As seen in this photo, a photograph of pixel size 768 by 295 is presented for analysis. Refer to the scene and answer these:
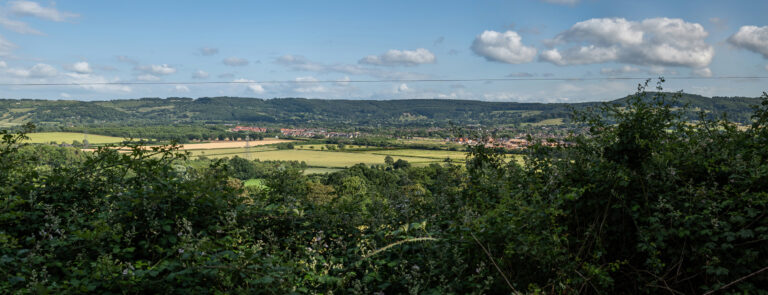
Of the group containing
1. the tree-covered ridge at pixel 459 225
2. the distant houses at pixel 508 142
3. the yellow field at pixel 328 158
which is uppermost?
the distant houses at pixel 508 142

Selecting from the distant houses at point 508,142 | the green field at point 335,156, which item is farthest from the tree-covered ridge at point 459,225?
the green field at point 335,156

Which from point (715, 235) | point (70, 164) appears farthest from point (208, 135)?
point (715, 235)

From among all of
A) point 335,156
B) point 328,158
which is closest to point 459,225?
point 328,158

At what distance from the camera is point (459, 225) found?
3.80 meters

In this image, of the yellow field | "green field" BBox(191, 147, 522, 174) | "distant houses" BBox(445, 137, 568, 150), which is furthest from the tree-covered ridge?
the yellow field

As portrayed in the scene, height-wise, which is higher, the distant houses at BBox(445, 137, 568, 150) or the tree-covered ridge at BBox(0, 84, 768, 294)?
the distant houses at BBox(445, 137, 568, 150)

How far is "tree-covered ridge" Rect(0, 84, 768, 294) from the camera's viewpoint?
119 inches

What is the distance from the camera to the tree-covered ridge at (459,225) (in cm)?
301

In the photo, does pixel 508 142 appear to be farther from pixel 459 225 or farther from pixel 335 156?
pixel 335 156

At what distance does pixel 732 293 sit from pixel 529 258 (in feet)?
4.29

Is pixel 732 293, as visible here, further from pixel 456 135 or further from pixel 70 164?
pixel 70 164

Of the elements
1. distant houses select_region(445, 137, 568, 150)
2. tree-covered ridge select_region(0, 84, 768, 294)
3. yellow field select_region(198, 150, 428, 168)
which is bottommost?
yellow field select_region(198, 150, 428, 168)

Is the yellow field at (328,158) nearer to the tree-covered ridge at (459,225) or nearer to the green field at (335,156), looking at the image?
the green field at (335,156)

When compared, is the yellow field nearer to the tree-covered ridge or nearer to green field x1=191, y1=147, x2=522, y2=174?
green field x1=191, y1=147, x2=522, y2=174
